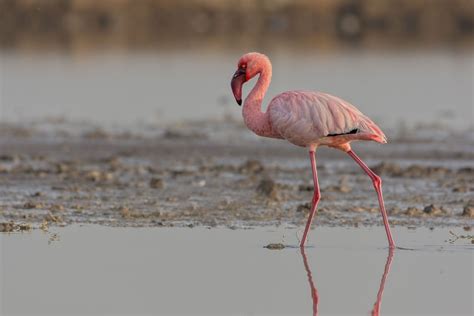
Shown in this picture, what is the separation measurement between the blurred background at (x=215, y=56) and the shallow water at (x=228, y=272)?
852 cm

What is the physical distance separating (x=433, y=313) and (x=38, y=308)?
7.55 ft

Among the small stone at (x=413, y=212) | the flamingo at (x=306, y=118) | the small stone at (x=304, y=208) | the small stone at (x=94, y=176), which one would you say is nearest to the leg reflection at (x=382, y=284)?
the flamingo at (x=306, y=118)

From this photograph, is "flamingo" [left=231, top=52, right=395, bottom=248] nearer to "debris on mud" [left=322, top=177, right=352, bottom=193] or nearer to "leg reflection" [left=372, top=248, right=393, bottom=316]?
"leg reflection" [left=372, top=248, right=393, bottom=316]

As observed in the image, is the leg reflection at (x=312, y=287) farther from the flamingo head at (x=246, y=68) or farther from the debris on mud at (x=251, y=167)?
the debris on mud at (x=251, y=167)

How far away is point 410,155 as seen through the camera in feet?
50.6

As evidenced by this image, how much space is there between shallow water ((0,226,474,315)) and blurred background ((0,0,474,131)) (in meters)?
8.52

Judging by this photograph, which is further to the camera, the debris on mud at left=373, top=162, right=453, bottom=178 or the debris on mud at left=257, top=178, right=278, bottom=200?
the debris on mud at left=373, top=162, right=453, bottom=178

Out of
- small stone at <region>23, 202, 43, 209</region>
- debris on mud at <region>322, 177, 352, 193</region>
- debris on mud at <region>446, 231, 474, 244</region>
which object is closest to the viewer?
debris on mud at <region>446, 231, 474, 244</region>

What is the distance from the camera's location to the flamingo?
968 centimetres

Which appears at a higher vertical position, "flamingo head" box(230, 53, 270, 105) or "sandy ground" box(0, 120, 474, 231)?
"flamingo head" box(230, 53, 270, 105)

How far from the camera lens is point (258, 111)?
1017 centimetres

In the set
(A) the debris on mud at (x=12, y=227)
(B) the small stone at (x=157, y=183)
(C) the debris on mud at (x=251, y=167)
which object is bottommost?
(C) the debris on mud at (x=251, y=167)

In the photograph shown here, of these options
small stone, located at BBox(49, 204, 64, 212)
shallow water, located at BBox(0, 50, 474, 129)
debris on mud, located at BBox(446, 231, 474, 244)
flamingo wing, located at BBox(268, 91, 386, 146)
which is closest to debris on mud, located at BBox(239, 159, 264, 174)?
small stone, located at BBox(49, 204, 64, 212)

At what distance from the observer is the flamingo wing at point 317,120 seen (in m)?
9.66
